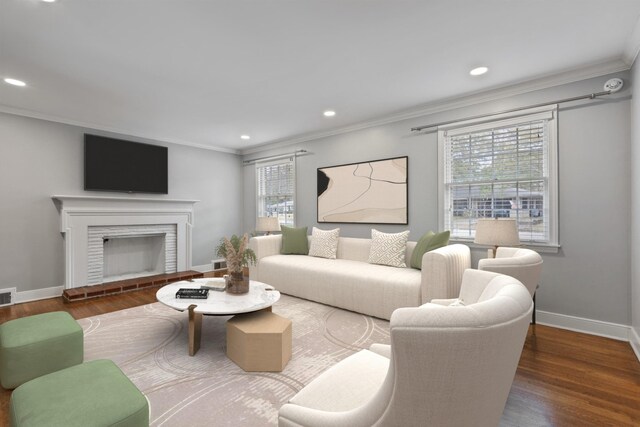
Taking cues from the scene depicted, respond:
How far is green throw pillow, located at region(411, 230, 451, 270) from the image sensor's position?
10.3 ft

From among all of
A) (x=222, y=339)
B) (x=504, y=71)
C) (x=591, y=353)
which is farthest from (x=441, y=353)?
(x=504, y=71)

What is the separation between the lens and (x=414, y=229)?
3896 mm

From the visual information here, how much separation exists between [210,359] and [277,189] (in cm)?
379

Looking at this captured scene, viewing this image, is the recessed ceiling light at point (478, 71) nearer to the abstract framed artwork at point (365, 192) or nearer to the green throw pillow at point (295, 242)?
the abstract framed artwork at point (365, 192)

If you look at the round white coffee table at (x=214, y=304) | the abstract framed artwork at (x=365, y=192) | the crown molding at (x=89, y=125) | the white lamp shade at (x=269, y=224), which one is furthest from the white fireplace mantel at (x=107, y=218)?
the abstract framed artwork at (x=365, y=192)

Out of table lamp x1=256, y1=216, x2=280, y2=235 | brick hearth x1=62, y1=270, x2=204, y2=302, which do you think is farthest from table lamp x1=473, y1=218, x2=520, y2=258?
brick hearth x1=62, y1=270, x2=204, y2=302

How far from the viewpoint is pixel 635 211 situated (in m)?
2.42

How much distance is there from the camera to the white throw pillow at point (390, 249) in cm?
358

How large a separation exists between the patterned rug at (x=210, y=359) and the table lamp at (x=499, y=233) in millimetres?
1279

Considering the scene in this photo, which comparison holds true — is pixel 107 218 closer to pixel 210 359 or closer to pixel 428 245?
pixel 210 359

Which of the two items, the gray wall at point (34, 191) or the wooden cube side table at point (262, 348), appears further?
the gray wall at point (34, 191)

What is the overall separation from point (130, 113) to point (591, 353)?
558cm

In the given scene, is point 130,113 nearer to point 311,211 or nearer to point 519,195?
point 311,211

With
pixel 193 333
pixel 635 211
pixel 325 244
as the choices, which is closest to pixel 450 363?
pixel 193 333
